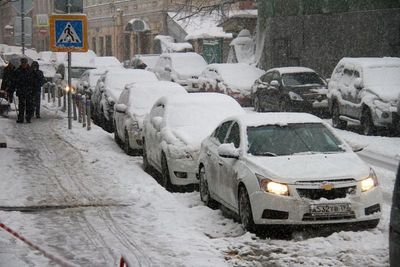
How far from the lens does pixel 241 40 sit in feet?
127

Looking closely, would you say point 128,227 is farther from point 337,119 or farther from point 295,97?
point 295,97

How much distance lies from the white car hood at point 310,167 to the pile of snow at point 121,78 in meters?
11.8

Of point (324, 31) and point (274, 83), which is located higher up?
point (324, 31)

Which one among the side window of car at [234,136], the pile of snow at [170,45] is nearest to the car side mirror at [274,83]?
the side window of car at [234,136]

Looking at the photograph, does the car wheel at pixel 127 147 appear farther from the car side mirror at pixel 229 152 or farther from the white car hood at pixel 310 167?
the white car hood at pixel 310 167

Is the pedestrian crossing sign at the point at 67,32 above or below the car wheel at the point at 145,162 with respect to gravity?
above

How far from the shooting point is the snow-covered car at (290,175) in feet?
26.3

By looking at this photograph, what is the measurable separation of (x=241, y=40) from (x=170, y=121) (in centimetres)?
2668

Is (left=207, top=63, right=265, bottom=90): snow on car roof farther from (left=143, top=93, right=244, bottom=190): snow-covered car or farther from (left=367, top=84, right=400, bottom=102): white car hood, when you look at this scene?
(left=143, top=93, right=244, bottom=190): snow-covered car

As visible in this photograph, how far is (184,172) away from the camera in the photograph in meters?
11.2

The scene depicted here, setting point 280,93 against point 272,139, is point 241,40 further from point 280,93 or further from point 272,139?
point 272,139

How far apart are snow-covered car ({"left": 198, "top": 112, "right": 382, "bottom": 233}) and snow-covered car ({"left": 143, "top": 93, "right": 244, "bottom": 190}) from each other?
1.29m

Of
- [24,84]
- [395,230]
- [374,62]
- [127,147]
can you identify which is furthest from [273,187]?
[24,84]

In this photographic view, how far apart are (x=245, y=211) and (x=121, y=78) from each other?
1319cm
